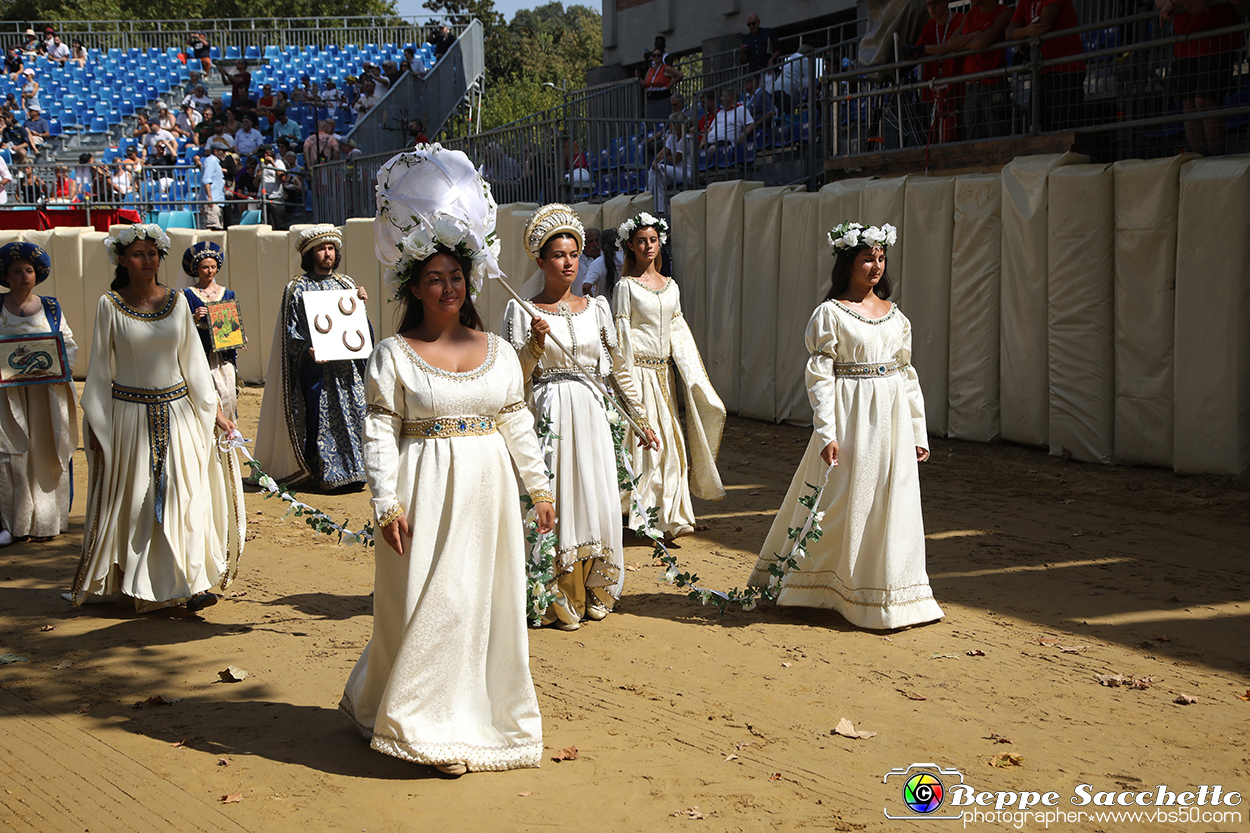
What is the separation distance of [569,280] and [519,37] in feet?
223

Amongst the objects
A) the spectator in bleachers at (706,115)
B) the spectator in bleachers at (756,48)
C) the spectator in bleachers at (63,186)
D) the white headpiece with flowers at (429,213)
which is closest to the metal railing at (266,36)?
Answer: the spectator in bleachers at (63,186)

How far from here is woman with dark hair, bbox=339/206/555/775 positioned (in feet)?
13.4

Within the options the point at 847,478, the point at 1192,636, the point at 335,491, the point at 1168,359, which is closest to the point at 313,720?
the point at 847,478

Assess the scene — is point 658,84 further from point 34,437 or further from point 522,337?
point 522,337

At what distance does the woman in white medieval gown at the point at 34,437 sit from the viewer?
7828 millimetres

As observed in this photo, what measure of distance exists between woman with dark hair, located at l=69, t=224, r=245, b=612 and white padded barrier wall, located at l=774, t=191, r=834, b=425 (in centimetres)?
703

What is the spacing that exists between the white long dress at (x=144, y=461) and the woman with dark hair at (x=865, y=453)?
3.49 m

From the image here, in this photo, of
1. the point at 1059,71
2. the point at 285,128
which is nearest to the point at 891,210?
the point at 1059,71

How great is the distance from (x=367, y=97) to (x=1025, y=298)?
812 inches

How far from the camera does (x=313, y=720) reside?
4.77 m

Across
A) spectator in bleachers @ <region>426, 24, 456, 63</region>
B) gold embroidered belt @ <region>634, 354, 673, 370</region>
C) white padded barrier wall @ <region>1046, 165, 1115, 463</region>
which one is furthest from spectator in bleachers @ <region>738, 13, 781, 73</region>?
spectator in bleachers @ <region>426, 24, 456, 63</region>

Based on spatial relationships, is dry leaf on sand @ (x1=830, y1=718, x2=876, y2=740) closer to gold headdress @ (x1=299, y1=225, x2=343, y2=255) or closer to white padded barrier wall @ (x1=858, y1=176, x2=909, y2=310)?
gold headdress @ (x1=299, y1=225, x2=343, y2=255)

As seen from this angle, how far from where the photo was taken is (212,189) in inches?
814

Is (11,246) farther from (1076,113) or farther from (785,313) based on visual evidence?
(1076,113)
